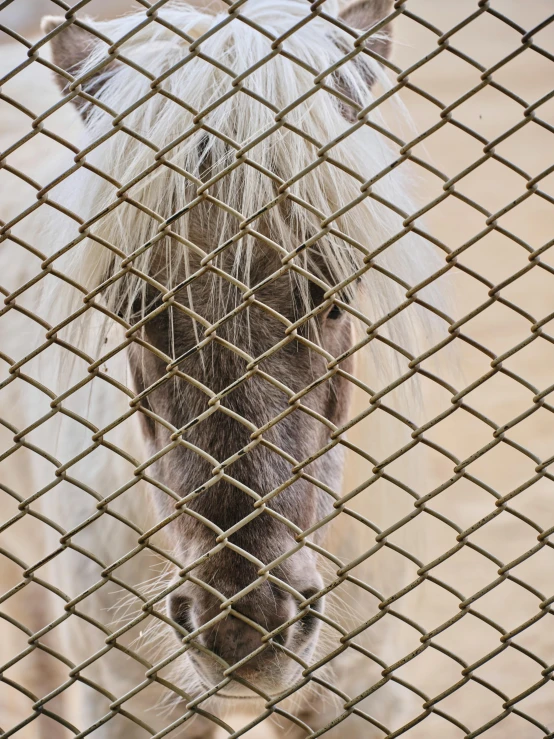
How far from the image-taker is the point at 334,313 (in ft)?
4.62

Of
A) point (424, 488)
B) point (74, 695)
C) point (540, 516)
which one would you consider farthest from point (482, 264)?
point (74, 695)

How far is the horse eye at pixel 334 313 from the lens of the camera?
140cm

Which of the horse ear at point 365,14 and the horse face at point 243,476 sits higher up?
the horse ear at point 365,14

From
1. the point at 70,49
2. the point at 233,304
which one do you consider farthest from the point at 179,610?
the point at 70,49

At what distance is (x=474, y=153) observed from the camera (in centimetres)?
489

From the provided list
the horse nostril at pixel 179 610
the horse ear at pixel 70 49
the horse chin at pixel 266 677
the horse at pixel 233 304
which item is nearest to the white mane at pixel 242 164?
the horse at pixel 233 304

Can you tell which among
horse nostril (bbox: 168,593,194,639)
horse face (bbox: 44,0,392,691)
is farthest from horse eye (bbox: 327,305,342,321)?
horse nostril (bbox: 168,593,194,639)

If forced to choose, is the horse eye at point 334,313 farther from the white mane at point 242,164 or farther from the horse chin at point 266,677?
the horse chin at point 266,677

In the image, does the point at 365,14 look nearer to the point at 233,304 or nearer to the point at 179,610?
the point at 233,304

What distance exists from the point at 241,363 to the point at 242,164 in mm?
334

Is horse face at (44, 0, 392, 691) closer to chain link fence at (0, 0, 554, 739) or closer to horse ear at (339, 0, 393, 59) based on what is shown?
chain link fence at (0, 0, 554, 739)

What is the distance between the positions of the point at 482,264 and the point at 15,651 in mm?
3071

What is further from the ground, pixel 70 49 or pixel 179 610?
pixel 70 49

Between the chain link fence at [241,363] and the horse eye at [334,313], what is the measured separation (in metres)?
0.01
